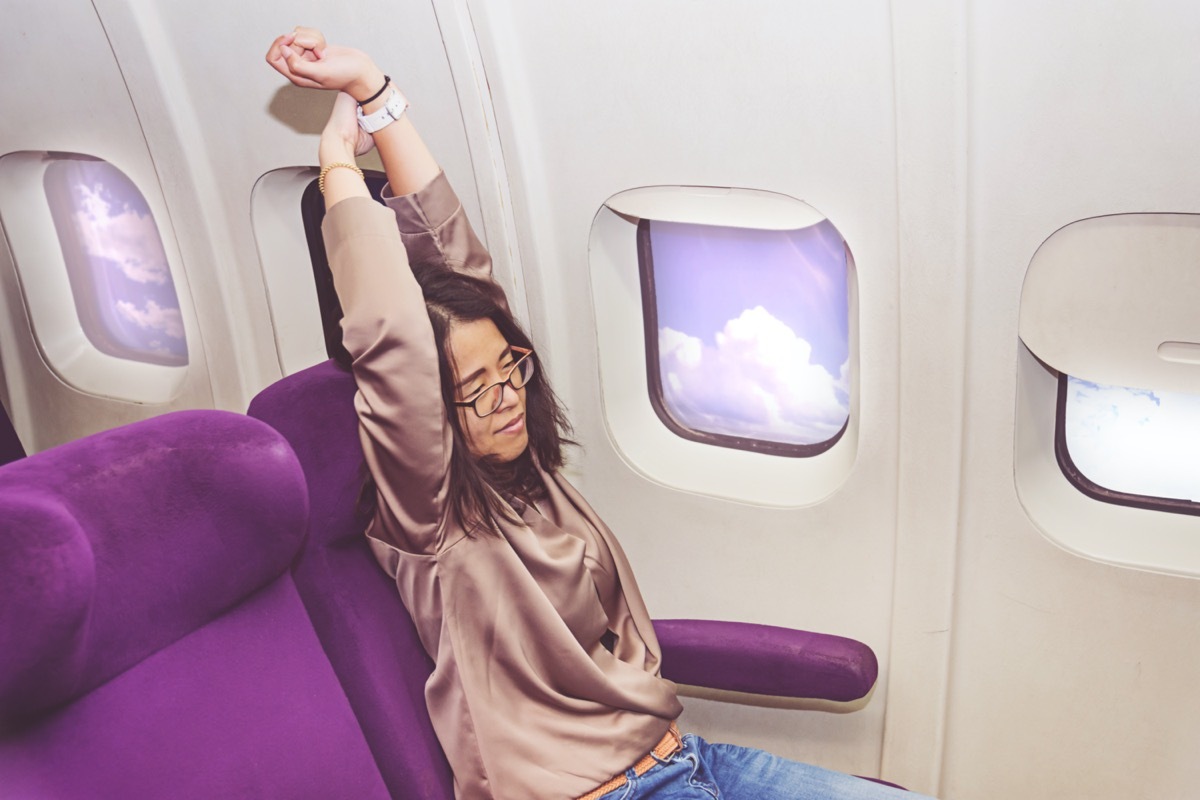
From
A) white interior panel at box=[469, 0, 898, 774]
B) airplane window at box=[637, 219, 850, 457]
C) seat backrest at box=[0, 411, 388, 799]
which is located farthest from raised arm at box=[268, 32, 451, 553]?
airplane window at box=[637, 219, 850, 457]

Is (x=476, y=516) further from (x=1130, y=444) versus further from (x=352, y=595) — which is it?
(x=1130, y=444)

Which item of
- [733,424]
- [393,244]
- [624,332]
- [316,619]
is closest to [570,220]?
[624,332]

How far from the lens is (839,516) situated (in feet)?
8.28

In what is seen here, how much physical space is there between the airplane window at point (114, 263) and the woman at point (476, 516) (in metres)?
1.76

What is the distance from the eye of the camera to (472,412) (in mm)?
1959

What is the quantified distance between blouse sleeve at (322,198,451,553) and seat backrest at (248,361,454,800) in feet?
0.23

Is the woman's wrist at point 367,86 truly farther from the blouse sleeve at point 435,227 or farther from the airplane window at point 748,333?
the airplane window at point 748,333

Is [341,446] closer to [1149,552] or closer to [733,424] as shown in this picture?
[733,424]

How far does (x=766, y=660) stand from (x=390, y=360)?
1.01 metres

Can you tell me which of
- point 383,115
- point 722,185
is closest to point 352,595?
point 383,115

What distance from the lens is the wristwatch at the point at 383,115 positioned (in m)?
2.04

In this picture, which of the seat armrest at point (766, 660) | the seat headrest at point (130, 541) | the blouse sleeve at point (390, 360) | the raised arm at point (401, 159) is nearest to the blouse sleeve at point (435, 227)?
the raised arm at point (401, 159)

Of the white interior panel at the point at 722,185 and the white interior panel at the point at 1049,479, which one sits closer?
the white interior panel at the point at 1049,479

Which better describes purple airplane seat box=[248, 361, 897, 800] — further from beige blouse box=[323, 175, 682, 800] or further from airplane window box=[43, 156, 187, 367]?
airplane window box=[43, 156, 187, 367]
